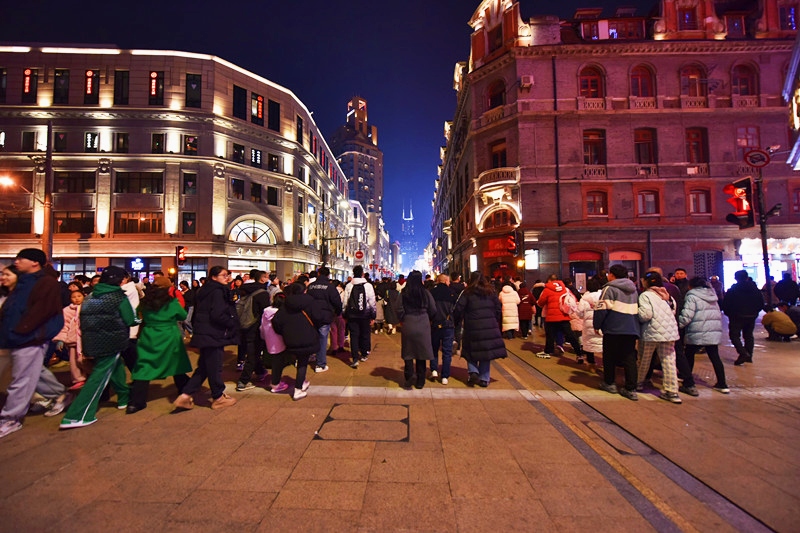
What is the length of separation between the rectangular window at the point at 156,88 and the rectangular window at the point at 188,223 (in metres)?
9.99

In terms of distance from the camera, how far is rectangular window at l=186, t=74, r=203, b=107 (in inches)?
1182

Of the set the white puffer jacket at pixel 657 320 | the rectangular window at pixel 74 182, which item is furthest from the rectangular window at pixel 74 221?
the white puffer jacket at pixel 657 320

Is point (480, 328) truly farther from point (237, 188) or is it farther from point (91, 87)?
point (91, 87)

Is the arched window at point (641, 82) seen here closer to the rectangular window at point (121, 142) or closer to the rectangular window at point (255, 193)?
the rectangular window at point (255, 193)

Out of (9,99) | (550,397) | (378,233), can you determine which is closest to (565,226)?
(550,397)

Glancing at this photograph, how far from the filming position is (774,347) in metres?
9.26

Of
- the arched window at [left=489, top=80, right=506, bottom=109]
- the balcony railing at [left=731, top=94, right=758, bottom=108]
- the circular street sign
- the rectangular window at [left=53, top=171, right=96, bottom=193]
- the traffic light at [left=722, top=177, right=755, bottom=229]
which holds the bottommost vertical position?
the traffic light at [left=722, top=177, right=755, bottom=229]

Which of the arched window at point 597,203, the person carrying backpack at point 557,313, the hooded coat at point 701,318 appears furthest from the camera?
the arched window at point 597,203

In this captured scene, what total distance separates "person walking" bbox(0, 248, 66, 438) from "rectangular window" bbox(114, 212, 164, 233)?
29.0 meters

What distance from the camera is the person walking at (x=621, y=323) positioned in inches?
212

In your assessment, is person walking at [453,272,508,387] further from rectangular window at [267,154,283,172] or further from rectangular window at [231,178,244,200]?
rectangular window at [267,154,283,172]

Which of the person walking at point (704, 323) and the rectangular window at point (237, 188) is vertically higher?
the rectangular window at point (237, 188)

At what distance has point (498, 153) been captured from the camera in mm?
25062

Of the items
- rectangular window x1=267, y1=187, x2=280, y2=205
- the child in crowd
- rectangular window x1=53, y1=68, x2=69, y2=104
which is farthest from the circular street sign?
rectangular window x1=53, y1=68, x2=69, y2=104
